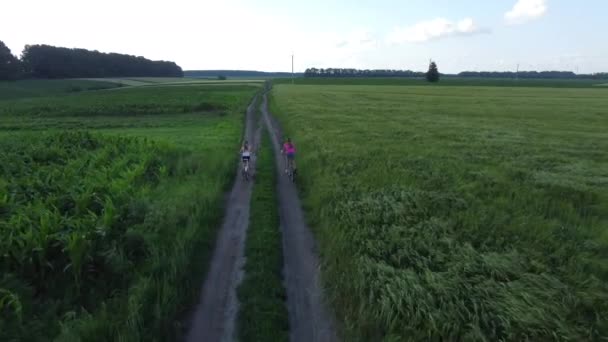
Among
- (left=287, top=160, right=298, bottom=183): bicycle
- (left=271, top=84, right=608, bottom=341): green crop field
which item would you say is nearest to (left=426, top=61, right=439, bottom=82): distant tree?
(left=271, top=84, right=608, bottom=341): green crop field

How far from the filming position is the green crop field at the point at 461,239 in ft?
19.9

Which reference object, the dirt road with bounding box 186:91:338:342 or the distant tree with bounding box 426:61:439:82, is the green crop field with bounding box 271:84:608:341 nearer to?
the dirt road with bounding box 186:91:338:342

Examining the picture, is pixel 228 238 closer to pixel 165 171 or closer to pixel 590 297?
pixel 165 171

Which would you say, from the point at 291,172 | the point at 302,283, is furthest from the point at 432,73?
the point at 302,283

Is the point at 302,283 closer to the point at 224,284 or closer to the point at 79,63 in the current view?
the point at 224,284

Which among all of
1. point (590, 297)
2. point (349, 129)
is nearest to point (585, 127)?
point (349, 129)

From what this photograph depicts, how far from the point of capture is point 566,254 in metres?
8.07

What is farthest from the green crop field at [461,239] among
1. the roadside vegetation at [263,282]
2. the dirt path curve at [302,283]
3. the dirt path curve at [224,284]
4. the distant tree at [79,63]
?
the distant tree at [79,63]

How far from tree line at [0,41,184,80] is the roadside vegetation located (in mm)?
120881

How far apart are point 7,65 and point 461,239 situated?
12858 cm

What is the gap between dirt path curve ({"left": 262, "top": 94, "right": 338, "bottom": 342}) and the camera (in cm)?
671

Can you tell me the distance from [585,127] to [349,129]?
2018cm

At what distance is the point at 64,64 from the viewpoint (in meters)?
124

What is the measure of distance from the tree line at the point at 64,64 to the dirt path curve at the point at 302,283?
121664 mm
